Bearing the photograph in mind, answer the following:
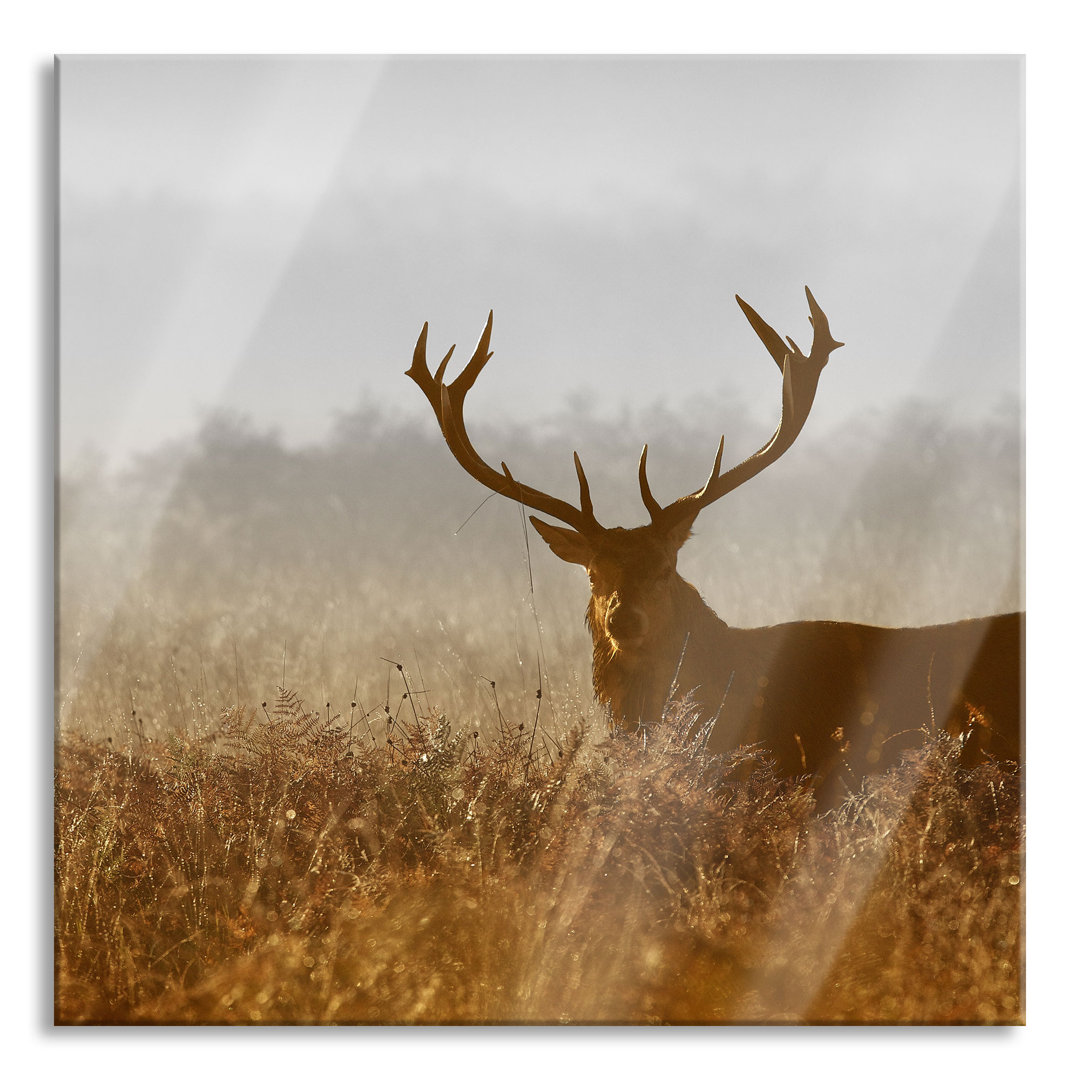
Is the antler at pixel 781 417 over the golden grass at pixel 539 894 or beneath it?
over

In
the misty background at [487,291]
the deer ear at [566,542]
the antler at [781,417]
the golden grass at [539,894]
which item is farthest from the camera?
the deer ear at [566,542]

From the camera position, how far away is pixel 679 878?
9.57 feet

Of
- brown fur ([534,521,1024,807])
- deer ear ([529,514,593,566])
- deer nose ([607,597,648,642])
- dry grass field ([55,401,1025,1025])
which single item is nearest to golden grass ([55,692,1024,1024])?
dry grass field ([55,401,1025,1025])

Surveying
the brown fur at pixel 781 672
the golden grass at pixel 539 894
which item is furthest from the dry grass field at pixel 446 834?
the brown fur at pixel 781 672

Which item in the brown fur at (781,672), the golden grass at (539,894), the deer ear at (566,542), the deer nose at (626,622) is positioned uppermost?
the deer ear at (566,542)

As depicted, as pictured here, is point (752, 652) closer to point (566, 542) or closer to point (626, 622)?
point (626, 622)

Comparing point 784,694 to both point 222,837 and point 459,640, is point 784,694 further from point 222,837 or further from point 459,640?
point 222,837

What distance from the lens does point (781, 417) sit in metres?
3.63

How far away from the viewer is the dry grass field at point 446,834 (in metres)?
2.96

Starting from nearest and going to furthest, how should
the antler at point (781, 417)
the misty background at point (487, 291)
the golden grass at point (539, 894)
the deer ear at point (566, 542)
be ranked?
the golden grass at point (539, 894) < the misty background at point (487, 291) < the antler at point (781, 417) < the deer ear at point (566, 542)

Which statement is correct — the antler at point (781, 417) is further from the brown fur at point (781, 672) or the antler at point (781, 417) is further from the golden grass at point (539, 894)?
the golden grass at point (539, 894)

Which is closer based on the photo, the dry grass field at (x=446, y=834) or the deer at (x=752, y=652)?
the dry grass field at (x=446, y=834)

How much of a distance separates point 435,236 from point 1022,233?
1.91 meters

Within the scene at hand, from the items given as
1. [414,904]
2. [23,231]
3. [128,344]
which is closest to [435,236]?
[128,344]
